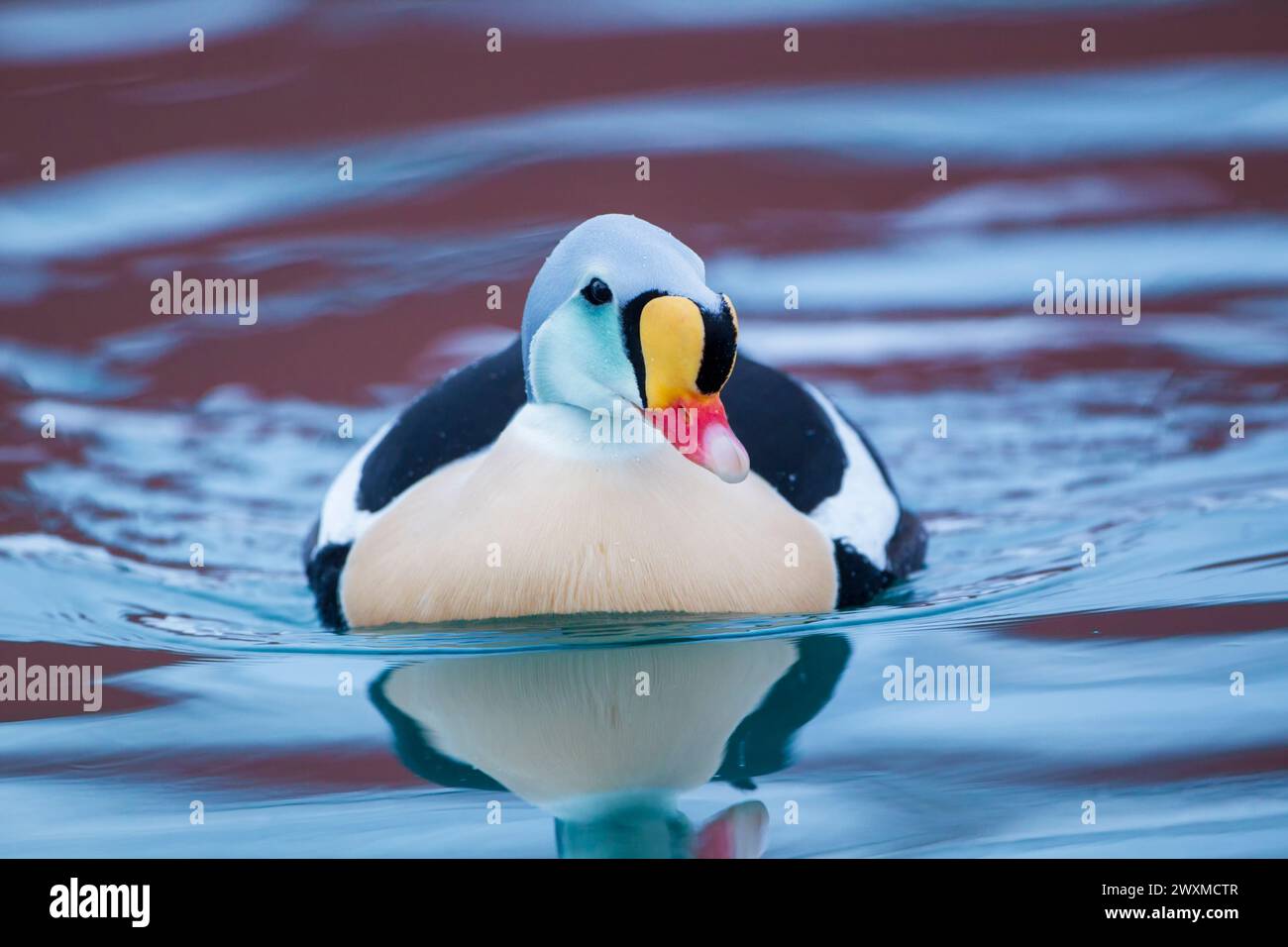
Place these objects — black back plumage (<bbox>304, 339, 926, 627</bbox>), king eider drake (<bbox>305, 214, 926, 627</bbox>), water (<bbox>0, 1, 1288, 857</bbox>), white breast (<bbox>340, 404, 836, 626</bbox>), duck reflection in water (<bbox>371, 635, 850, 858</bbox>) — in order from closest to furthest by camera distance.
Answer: duck reflection in water (<bbox>371, 635, 850, 858</bbox>), water (<bbox>0, 1, 1288, 857</bbox>), king eider drake (<bbox>305, 214, 926, 627</bbox>), white breast (<bbox>340, 404, 836, 626</bbox>), black back plumage (<bbox>304, 339, 926, 627</bbox>)

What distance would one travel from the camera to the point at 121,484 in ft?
12.3

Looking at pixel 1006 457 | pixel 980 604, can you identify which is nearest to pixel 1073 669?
pixel 980 604

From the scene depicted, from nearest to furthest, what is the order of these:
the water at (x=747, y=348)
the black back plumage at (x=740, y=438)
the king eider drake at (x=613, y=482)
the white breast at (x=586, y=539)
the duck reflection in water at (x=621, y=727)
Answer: the duck reflection in water at (x=621, y=727), the water at (x=747, y=348), the king eider drake at (x=613, y=482), the white breast at (x=586, y=539), the black back plumage at (x=740, y=438)

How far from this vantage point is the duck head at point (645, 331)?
7.47 ft

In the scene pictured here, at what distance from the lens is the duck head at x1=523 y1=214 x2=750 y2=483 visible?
2277 mm

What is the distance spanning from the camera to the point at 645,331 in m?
2.29

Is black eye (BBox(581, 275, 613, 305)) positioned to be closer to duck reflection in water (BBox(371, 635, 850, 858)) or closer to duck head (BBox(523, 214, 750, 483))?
duck head (BBox(523, 214, 750, 483))

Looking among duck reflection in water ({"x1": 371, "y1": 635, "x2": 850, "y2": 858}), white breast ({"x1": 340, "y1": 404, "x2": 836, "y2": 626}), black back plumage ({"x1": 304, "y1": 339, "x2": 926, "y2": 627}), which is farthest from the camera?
black back plumage ({"x1": 304, "y1": 339, "x2": 926, "y2": 627})

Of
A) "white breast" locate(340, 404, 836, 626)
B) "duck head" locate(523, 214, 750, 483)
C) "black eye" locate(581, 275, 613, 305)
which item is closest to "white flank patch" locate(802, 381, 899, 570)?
"white breast" locate(340, 404, 836, 626)

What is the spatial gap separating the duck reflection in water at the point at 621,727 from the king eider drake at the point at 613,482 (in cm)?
8

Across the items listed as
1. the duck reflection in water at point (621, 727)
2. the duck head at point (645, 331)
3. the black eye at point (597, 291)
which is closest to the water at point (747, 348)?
the duck reflection in water at point (621, 727)

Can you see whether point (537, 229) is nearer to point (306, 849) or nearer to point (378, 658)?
point (378, 658)

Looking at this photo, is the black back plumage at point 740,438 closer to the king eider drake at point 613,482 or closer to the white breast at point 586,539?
the king eider drake at point 613,482

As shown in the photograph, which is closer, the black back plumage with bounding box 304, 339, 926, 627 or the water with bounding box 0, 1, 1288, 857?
the water with bounding box 0, 1, 1288, 857
